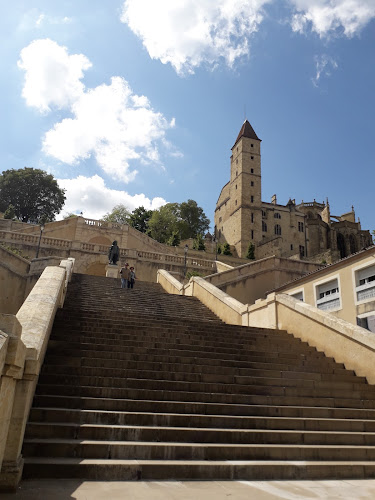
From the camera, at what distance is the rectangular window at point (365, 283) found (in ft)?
44.2

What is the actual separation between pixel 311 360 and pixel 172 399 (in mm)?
3925

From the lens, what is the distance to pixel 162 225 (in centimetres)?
6162

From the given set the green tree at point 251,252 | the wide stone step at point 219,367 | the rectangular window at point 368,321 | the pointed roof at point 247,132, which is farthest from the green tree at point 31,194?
the wide stone step at point 219,367

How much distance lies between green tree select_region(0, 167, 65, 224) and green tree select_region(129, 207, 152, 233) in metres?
11.7

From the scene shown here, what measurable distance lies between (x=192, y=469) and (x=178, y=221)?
60.5 m

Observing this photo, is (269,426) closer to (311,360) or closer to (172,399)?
(172,399)

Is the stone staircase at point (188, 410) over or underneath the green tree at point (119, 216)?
underneath

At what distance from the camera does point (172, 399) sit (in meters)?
5.81

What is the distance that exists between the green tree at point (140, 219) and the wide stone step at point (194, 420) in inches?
2252

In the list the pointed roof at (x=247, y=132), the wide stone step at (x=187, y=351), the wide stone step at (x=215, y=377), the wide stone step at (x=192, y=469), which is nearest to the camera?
the wide stone step at (x=192, y=469)

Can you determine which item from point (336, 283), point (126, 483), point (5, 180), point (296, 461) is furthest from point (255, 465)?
point (5, 180)

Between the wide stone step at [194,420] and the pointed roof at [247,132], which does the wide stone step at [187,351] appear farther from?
the pointed roof at [247,132]

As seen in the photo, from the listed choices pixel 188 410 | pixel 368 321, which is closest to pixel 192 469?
pixel 188 410

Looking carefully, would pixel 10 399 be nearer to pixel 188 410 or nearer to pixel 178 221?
pixel 188 410
